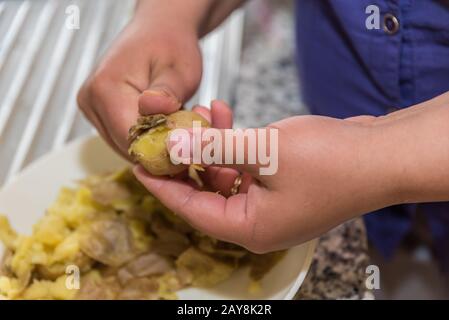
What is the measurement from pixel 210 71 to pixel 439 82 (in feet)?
1.45

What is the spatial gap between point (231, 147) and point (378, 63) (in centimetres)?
29

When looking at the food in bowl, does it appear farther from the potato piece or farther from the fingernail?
the fingernail

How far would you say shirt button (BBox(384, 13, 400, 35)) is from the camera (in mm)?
627

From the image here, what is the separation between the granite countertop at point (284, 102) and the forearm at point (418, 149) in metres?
0.24

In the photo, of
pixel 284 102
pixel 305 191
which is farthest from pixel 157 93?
pixel 284 102

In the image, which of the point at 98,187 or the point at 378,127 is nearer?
the point at 378,127

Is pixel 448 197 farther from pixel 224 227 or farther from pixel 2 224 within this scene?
pixel 2 224

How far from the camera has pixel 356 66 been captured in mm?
730

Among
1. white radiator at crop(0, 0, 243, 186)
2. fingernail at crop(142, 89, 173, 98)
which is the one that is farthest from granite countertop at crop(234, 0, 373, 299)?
fingernail at crop(142, 89, 173, 98)

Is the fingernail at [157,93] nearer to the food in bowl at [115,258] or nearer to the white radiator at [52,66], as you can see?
the food in bowl at [115,258]

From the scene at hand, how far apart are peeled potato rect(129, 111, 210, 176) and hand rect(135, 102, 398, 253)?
4cm
